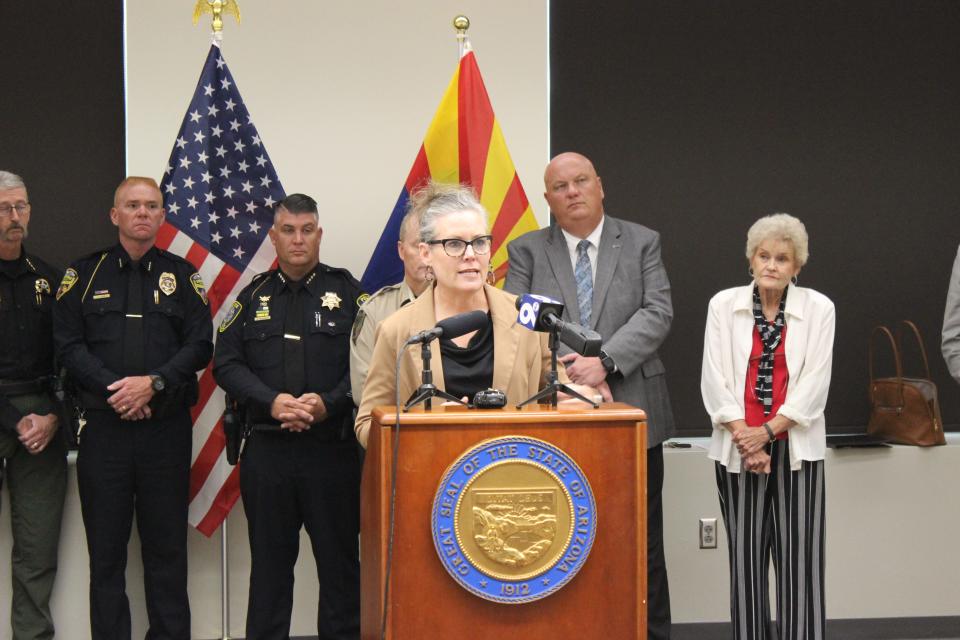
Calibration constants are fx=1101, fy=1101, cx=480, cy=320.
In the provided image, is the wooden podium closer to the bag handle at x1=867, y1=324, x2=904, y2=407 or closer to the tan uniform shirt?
the tan uniform shirt

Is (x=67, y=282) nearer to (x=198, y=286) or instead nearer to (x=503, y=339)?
(x=198, y=286)

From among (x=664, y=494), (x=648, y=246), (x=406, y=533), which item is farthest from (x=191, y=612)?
(x=406, y=533)

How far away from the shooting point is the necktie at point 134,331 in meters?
4.12

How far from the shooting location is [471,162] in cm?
445

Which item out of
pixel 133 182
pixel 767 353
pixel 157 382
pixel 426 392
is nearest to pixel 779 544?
pixel 767 353

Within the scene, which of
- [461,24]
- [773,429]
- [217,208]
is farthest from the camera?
[461,24]

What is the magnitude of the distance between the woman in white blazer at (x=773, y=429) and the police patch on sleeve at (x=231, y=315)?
5.77 feet

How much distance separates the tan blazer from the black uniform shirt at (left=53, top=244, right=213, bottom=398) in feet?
5.43

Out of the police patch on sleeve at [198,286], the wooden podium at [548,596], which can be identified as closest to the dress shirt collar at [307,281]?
the police patch on sleeve at [198,286]

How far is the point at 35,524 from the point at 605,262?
239 centimetres

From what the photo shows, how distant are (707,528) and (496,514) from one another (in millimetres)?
2761

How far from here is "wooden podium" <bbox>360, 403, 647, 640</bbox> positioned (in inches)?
84.7

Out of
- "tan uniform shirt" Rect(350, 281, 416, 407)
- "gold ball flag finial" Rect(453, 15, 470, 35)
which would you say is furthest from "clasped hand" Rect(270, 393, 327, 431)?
"gold ball flag finial" Rect(453, 15, 470, 35)

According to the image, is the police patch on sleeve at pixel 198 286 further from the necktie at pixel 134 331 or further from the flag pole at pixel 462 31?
the flag pole at pixel 462 31
